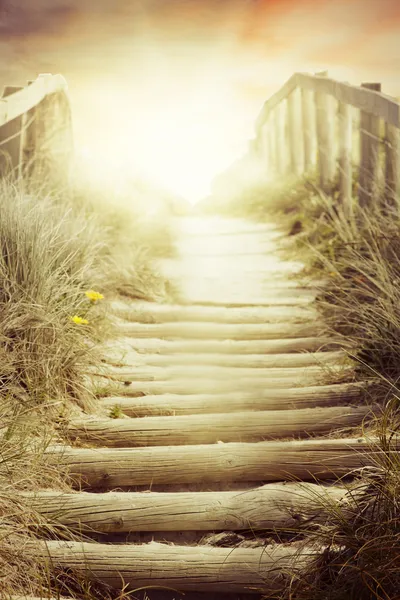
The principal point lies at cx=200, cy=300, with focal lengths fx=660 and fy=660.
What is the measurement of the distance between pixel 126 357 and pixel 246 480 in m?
1.38

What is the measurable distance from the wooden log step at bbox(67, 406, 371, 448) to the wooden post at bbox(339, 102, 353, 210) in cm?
367

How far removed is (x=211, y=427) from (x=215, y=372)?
71 cm

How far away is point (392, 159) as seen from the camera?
505cm

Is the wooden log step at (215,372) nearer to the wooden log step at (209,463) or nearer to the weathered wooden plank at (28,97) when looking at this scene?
the wooden log step at (209,463)

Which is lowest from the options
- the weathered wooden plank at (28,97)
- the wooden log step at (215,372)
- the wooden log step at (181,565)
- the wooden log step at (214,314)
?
the wooden log step at (181,565)

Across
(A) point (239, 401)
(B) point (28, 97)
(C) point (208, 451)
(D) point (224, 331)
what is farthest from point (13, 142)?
(C) point (208, 451)

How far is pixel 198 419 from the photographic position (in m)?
2.98

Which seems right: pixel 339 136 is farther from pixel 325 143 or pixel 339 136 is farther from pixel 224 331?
pixel 224 331

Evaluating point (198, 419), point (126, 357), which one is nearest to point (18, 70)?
point (126, 357)

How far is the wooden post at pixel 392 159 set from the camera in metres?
4.96

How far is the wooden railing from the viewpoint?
16.7 feet

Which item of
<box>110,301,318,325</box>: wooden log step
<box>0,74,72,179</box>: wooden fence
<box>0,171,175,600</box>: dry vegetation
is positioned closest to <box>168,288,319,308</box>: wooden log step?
<box>110,301,318,325</box>: wooden log step

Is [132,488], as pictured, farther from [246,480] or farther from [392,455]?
[392,455]

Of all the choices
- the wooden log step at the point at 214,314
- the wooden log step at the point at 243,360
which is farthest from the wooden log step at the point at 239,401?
the wooden log step at the point at 214,314
